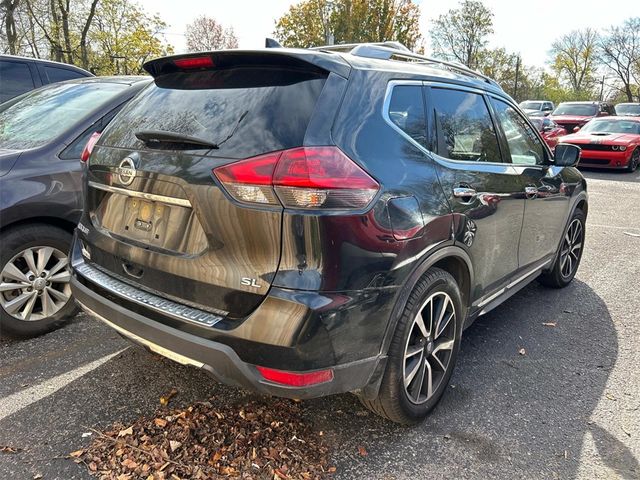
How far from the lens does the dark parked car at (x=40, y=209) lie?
315 cm

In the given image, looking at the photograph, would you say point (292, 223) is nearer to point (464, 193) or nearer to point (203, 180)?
point (203, 180)

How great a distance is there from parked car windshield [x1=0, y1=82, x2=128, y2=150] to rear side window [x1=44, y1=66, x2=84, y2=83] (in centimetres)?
300

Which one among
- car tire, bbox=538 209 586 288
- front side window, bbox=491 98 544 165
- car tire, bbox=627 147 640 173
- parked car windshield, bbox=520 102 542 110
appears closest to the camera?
front side window, bbox=491 98 544 165

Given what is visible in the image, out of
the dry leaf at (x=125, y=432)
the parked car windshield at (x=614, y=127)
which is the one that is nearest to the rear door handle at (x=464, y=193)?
the dry leaf at (x=125, y=432)

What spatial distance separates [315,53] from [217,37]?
1806 inches

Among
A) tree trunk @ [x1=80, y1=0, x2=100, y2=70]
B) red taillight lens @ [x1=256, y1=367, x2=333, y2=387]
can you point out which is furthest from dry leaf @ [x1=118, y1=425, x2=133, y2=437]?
tree trunk @ [x1=80, y1=0, x2=100, y2=70]

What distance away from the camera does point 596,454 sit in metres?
2.43

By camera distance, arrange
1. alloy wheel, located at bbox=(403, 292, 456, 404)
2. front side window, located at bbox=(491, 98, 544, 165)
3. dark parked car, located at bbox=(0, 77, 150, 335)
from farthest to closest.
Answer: front side window, located at bbox=(491, 98, 544, 165) → dark parked car, located at bbox=(0, 77, 150, 335) → alloy wheel, located at bbox=(403, 292, 456, 404)

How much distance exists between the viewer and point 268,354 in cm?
194

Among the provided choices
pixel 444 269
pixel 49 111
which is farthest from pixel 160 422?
pixel 49 111

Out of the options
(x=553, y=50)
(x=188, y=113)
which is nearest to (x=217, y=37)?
(x=553, y=50)

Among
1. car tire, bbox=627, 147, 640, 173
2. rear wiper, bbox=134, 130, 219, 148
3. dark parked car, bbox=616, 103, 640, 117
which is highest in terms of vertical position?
rear wiper, bbox=134, 130, 219, 148

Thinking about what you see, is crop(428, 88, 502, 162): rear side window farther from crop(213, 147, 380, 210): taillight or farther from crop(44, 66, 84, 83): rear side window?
crop(44, 66, 84, 83): rear side window

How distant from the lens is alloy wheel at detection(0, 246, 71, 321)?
10.6 ft
